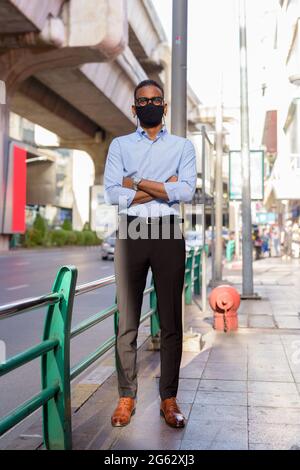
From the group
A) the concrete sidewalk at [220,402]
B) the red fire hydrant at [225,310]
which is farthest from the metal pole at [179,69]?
the red fire hydrant at [225,310]

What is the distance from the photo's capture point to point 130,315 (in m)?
3.68

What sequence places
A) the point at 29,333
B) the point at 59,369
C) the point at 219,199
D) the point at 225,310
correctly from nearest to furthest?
the point at 59,369, the point at 29,333, the point at 225,310, the point at 219,199

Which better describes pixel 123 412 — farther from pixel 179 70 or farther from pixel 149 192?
pixel 179 70

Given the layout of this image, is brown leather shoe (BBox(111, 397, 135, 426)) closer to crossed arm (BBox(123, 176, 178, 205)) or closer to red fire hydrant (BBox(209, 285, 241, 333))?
crossed arm (BBox(123, 176, 178, 205))

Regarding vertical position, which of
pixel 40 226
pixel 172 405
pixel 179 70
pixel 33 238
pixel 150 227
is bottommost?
pixel 172 405

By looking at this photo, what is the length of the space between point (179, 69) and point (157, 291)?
347 centimetres

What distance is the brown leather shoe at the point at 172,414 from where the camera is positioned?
3.65m

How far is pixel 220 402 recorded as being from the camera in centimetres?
430

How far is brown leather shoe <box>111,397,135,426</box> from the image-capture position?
3.68 meters

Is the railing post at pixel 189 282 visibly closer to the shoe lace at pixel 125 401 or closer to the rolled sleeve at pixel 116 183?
the shoe lace at pixel 125 401

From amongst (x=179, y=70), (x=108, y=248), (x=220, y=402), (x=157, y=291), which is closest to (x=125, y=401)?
(x=157, y=291)

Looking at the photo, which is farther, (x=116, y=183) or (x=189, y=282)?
(x=189, y=282)

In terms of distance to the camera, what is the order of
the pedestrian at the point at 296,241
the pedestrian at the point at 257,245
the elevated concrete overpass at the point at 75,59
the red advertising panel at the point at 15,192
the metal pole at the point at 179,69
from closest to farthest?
the metal pole at the point at 179,69
the elevated concrete overpass at the point at 75,59
the pedestrian at the point at 296,241
the red advertising panel at the point at 15,192
the pedestrian at the point at 257,245
